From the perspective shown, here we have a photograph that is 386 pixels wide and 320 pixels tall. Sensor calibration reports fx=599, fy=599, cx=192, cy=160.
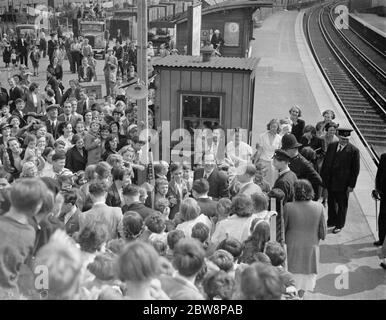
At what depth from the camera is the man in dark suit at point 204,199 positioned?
259 inches

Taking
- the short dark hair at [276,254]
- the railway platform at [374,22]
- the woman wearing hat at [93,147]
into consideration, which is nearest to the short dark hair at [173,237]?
the short dark hair at [276,254]

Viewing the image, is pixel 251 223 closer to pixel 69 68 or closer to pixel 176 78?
pixel 176 78

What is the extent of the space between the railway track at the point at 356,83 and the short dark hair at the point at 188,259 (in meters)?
9.38

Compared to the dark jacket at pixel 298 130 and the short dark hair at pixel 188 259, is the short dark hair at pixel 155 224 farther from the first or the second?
the dark jacket at pixel 298 130

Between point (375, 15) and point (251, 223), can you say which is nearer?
point (251, 223)

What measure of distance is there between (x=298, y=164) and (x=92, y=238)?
3991 mm

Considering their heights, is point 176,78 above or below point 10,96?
above

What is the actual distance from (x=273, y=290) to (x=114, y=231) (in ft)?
8.49

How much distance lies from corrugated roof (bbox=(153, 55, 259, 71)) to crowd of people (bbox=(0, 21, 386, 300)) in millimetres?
1046

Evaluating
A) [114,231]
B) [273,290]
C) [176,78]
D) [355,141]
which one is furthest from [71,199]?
[355,141]

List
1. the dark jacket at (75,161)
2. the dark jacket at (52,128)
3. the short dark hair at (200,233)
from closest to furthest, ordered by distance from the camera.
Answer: the short dark hair at (200,233) → the dark jacket at (75,161) → the dark jacket at (52,128)

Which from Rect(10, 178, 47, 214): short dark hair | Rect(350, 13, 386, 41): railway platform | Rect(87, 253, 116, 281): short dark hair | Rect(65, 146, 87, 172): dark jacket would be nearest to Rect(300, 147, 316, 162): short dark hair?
Rect(65, 146, 87, 172): dark jacket
